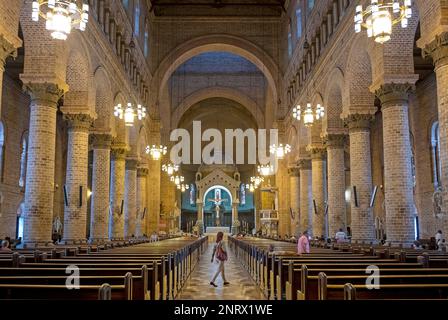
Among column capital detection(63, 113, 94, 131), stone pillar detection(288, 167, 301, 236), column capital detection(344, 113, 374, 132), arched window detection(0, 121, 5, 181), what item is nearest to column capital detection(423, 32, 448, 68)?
column capital detection(344, 113, 374, 132)

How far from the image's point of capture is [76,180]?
17922mm

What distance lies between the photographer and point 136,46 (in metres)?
28.4

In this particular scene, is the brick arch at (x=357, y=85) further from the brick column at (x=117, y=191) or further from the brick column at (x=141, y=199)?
the brick column at (x=141, y=199)

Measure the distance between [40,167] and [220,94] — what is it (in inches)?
1221

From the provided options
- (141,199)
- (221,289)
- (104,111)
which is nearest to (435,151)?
(104,111)

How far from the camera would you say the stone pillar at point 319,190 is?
24.5 metres

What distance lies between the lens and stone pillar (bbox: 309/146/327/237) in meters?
24.5

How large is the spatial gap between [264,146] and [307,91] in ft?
56.3

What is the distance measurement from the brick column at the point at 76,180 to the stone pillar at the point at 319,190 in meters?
12.2

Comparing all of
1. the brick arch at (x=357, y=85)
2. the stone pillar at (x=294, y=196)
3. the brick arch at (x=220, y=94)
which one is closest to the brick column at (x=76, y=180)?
the brick arch at (x=357, y=85)

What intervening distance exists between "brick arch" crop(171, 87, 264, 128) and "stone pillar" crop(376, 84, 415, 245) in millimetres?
28619

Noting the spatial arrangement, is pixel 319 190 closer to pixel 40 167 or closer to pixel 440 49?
pixel 440 49
